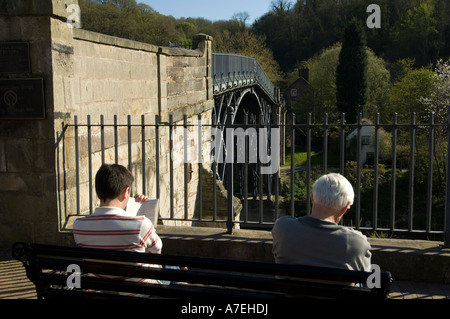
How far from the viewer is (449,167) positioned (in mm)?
4520

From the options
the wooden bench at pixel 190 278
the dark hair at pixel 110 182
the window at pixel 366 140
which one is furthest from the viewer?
the window at pixel 366 140

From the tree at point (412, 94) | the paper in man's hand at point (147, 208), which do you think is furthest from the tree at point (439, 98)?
the paper in man's hand at point (147, 208)

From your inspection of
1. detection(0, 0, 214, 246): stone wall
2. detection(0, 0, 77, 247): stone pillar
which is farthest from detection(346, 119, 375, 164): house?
detection(0, 0, 77, 247): stone pillar

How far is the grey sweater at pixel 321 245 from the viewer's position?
251 centimetres

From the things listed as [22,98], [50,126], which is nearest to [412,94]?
[50,126]

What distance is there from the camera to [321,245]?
99.3 inches

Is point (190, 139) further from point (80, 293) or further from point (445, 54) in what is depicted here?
point (445, 54)

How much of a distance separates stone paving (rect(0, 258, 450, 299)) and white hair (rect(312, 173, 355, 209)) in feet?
6.12

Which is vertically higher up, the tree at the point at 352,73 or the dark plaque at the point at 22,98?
the tree at the point at 352,73

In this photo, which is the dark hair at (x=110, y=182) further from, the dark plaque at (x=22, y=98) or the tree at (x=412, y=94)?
the tree at (x=412, y=94)

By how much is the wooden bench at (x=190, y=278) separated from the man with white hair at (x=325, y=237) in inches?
4.9

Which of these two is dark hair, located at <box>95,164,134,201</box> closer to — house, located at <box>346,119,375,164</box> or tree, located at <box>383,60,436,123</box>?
tree, located at <box>383,60,436,123</box>

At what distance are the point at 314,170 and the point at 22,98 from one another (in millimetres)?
28785

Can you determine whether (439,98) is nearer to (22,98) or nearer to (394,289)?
(394,289)
